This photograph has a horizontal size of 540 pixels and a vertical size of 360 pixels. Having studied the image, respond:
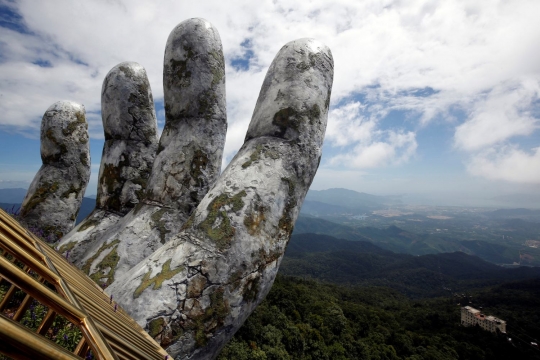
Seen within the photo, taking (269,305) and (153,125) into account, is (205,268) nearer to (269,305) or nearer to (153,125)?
(153,125)

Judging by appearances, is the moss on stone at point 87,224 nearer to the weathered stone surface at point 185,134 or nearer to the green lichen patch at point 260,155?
the weathered stone surface at point 185,134

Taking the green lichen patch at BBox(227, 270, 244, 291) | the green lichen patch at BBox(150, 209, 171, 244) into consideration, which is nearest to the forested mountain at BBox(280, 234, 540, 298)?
the green lichen patch at BBox(150, 209, 171, 244)

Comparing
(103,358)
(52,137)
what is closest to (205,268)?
(103,358)

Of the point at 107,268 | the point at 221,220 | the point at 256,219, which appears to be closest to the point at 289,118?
the point at 256,219

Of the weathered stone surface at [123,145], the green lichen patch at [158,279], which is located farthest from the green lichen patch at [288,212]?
the weathered stone surface at [123,145]

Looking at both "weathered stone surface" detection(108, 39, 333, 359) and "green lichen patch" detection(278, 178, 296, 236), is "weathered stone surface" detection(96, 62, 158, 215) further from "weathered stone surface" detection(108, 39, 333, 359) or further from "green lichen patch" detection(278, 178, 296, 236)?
"green lichen patch" detection(278, 178, 296, 236)

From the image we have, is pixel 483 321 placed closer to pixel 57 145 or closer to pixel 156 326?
pixel 156 326
